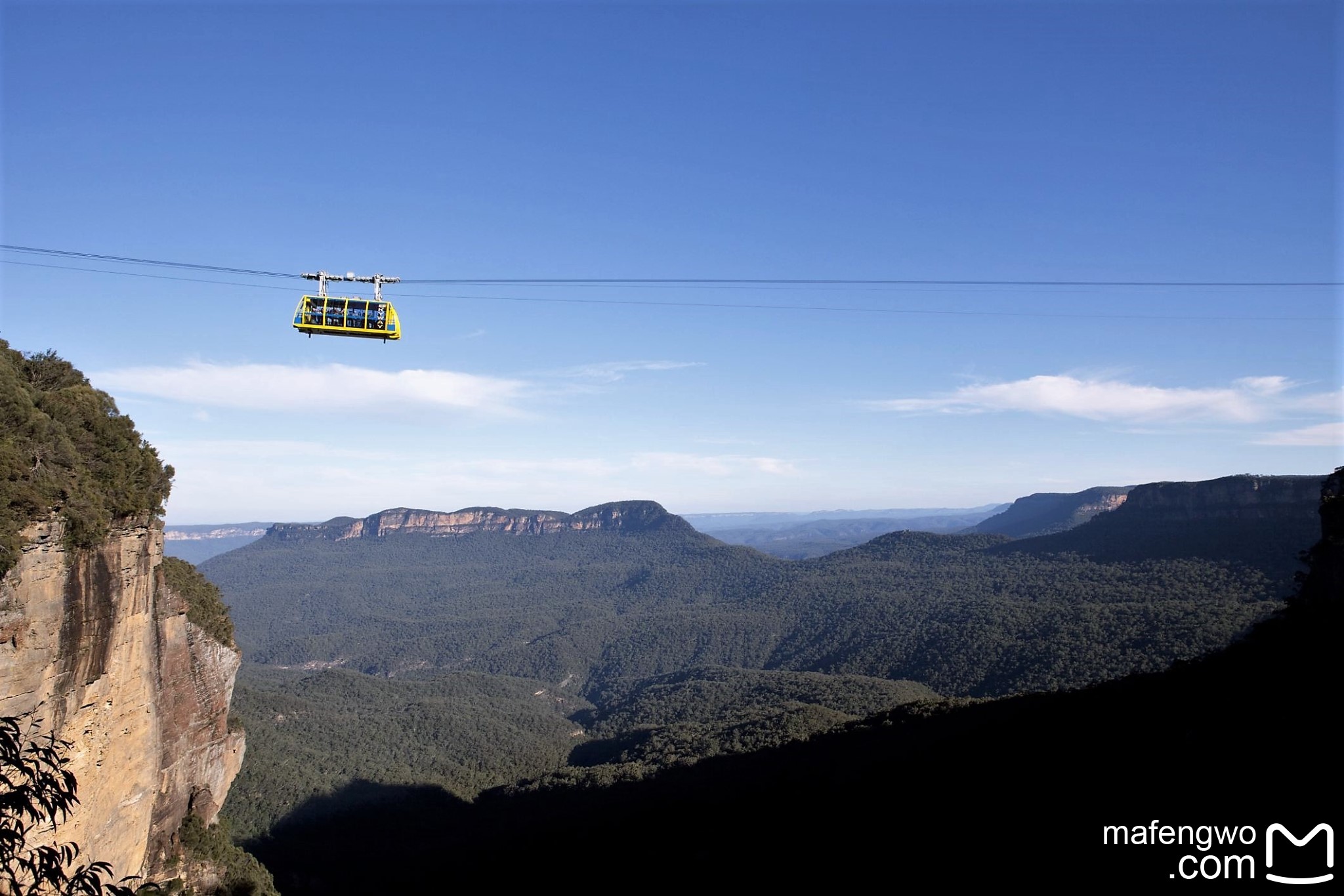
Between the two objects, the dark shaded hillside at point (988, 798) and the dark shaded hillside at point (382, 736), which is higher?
the dark shaded hillside at point (988, 798)

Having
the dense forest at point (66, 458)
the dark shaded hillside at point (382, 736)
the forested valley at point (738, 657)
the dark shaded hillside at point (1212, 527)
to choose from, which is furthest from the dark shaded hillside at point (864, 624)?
the dense forest at point (66, 458)

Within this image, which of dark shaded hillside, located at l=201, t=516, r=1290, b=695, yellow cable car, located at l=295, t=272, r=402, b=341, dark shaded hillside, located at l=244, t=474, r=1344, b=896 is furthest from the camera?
dark shaded hillside, located at l=201, t=516, r=1290, b=695

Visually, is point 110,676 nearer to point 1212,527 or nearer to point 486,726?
point 486,726

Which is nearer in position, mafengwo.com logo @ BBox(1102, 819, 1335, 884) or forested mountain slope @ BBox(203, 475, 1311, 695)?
mafengwo.com logo @ BBox(1102, 819, 1335, 884)

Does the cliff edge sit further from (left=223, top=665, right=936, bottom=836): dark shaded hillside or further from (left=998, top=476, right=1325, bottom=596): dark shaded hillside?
(left=998, top=476, right=1325, bottom=596): dark shaded hillside

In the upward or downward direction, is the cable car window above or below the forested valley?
above

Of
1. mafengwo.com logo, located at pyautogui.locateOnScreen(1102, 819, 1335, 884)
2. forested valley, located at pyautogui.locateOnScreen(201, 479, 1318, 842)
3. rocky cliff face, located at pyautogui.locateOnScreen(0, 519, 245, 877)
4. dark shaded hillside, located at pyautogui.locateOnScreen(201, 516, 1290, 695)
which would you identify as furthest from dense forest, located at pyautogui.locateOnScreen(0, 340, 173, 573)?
dark shaded hillside, located at pyautogui.locateOnScreen(201, 516, 1290, 695)

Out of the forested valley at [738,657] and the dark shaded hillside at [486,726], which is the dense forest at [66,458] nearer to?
the dark shaded hillside at [486,726]
